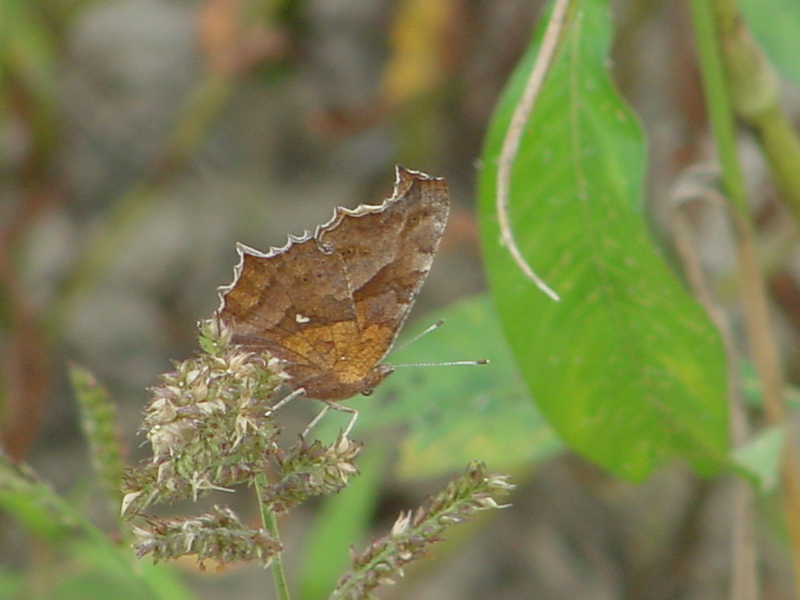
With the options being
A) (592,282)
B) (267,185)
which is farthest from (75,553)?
(267,185)

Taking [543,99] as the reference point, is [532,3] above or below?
above

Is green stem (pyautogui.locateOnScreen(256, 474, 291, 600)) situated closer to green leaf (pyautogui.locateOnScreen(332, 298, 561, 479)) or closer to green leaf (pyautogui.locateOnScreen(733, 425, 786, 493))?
green leaf (pyautogui.locateOnScreen(733, 425, 786, 493))

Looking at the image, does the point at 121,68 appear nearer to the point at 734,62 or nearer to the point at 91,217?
the point at 91,217

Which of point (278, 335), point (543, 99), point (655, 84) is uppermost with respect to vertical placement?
point (655, 84)

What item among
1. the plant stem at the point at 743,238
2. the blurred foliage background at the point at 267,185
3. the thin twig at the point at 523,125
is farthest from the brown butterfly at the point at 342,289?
the blurred foliage background at the point at 267,185

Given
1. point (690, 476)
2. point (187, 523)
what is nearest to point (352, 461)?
point (187, 523)

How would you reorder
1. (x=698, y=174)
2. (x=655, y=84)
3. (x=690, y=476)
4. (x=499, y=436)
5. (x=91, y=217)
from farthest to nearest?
(x=91, y=217) → (x=655, y=84) → (x=690, y=476) → (x=499, y=436) → (x=698, y=174)
